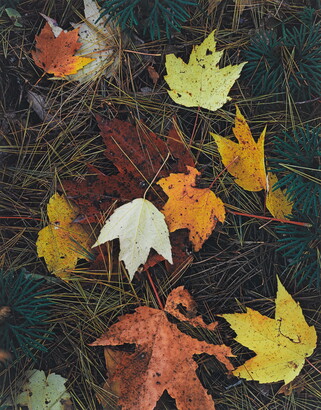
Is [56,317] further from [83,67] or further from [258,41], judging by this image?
[258,41]

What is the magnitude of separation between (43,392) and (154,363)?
438 millimetres

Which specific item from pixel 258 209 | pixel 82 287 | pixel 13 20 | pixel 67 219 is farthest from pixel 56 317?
pixel 13 20

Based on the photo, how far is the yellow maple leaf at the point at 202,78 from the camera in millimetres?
1444

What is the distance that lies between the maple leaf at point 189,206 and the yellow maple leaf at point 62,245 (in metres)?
0.34

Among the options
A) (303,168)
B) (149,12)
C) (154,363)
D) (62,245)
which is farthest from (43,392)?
(149,12)

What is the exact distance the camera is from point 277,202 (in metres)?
1.47

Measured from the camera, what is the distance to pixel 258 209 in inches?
59.2

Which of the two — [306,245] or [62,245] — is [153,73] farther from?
[306,245]

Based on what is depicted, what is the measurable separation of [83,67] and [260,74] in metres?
0.68

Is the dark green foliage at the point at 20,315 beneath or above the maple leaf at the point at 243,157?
beneath

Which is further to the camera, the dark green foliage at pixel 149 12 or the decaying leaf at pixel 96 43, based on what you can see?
the decaying leaf at pixel 96 43

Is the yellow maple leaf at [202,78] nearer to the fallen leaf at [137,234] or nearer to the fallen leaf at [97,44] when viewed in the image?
the fallen leaf at [97,44]

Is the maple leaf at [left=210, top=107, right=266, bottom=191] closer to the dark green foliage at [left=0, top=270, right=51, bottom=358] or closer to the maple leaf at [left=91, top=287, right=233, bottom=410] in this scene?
the maple leaf at [left=91, top=287, right=233, bottom=410]

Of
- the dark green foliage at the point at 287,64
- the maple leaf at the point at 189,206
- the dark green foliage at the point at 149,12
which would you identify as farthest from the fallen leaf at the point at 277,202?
the dark green foliage at the point at 149,12
